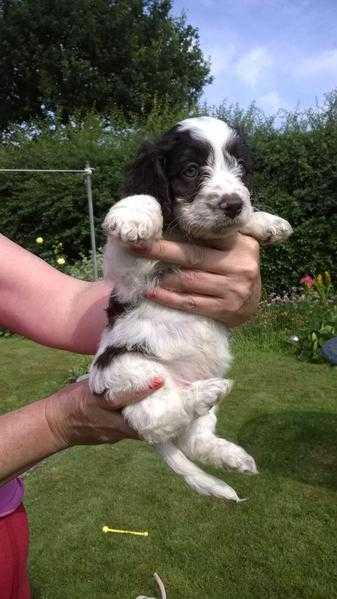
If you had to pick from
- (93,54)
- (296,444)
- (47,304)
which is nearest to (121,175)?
(296,444)

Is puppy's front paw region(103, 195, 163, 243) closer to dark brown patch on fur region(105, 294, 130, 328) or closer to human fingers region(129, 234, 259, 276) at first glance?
human fingers region(129, 234, 259, 276)

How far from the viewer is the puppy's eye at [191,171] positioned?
246 centimetres

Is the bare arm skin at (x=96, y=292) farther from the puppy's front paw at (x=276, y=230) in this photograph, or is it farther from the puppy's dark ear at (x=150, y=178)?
the puppy's dark ear at (x=150, y=178)

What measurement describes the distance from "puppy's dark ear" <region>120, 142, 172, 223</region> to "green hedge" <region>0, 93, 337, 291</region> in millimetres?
6965

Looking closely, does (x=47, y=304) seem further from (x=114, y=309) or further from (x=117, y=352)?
(x=117, y=352)

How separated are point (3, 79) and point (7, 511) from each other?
31938mm

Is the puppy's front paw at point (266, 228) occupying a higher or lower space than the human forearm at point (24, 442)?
higher

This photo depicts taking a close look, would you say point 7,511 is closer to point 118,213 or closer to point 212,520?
point 118,213

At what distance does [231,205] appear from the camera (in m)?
2.27

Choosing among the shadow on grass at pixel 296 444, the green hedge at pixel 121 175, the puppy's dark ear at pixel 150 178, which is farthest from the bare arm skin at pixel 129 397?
the green hedge at pixel 121 175

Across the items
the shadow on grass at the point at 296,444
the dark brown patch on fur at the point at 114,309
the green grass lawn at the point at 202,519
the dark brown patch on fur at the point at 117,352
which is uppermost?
the dark brown patch on fur at the point at 114,309

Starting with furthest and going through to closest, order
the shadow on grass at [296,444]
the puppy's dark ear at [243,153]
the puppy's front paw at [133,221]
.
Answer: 1. the shadow on grass at [296,444]
2. the puppy's dark ear at [243,153]
3. the puppy's front paw at [133,221]

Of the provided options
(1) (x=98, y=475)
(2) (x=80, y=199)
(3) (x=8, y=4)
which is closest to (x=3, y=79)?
(3) (x=8, y=4)

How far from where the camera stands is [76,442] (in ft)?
8.05
